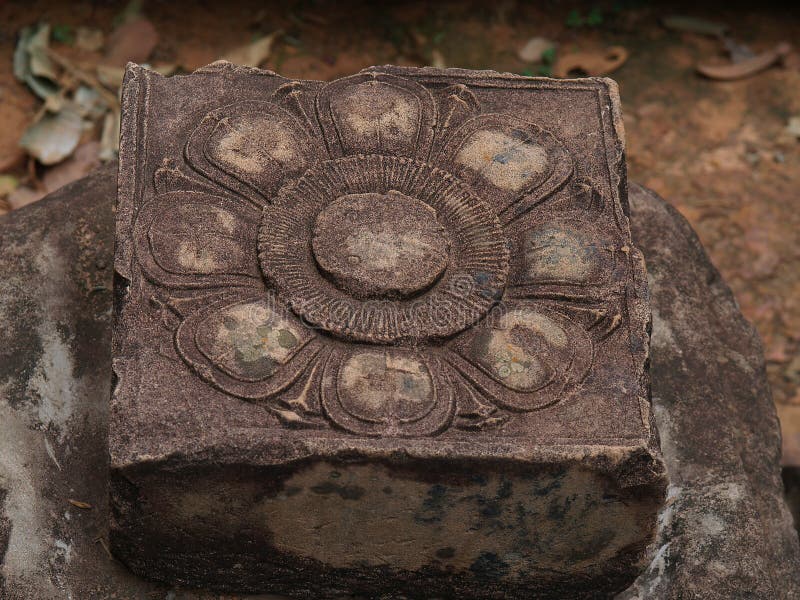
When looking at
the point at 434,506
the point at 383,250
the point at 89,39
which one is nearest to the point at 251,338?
the point at 383,250

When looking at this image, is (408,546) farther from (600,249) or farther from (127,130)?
(127,130)

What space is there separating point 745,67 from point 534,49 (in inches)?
36.7

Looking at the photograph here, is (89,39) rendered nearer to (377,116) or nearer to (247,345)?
(377,116)

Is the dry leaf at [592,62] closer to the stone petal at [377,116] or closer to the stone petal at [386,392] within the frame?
the stone petal at [377,116]

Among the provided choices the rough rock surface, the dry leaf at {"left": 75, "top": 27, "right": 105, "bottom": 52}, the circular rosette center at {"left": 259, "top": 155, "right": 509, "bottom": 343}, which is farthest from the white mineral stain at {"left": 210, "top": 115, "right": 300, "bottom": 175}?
the dry leaf at {"left": 75, "top": 27, "right": 105, "bottom": 52}

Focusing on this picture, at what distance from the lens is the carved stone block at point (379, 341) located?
9.29 feet

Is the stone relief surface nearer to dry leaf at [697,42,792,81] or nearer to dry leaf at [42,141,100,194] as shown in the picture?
dry leaf at [42,141,100,194]

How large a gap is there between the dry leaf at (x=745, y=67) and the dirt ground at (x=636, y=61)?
35 mm

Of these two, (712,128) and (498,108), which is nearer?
(498,108)

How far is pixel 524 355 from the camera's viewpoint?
301 cm

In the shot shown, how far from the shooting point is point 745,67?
5.50 m

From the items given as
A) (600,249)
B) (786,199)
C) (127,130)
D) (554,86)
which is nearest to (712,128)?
(786,199)

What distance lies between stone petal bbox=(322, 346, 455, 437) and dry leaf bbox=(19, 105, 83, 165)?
7.66 ft

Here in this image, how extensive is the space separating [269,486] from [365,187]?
0.87 meters
